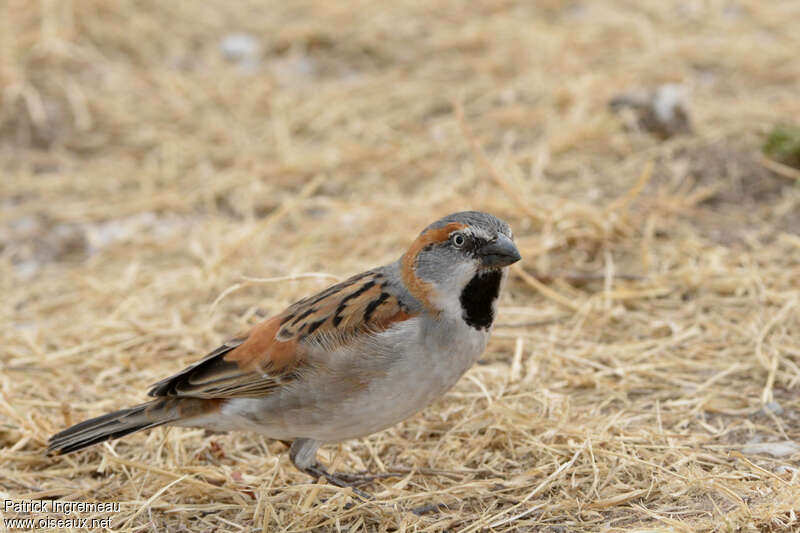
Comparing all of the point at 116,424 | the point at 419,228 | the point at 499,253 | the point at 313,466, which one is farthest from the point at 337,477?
the point at 419,228

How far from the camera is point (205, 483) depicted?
4.09 m

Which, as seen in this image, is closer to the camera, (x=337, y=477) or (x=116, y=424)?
(x=116, y=424)

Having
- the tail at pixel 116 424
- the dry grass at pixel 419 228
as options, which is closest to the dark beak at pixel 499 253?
the dry grass at pixel 419 228

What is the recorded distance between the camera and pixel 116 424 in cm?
409

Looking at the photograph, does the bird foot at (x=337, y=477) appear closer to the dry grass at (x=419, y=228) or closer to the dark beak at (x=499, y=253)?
the dry grass at (x=419, y=228)

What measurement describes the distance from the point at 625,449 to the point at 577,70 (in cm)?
543

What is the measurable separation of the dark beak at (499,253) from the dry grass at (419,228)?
824 mm

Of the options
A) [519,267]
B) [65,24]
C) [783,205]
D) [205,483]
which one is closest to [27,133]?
[65,24]

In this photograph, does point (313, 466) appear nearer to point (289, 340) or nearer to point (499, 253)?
point (289, 340)

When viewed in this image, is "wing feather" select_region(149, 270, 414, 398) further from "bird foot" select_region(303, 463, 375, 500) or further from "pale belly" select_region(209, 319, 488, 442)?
"bird foot" select_region(303, 463, 375, 500)

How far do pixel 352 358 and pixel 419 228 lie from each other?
8.93 feet

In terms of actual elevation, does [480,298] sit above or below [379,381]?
above

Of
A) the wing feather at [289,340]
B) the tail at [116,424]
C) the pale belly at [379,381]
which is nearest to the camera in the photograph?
the pale belly at [379,381]

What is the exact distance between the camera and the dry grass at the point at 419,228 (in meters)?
4.11
